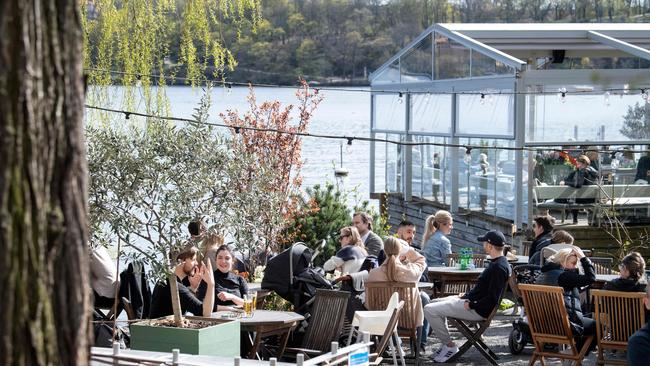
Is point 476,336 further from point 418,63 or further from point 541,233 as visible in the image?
point 418,63

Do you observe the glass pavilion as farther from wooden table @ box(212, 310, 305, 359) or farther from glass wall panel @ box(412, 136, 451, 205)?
wooden table @ box(212, 310, 305, 359)

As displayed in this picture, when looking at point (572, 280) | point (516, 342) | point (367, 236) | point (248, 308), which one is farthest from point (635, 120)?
point (248, 308)

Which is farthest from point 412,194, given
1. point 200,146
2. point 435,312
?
point 200,146

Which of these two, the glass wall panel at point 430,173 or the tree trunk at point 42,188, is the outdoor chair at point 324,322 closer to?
the tree trunk at point 42,188

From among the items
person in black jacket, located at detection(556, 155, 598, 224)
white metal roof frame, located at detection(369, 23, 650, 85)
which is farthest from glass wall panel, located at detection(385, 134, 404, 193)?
person in black jacket, located at detection(556, 155, 598, 224)

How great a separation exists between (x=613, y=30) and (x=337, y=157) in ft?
103

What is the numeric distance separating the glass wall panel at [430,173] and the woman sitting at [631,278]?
447 inches

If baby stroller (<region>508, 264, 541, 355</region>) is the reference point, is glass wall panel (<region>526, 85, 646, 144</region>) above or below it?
above

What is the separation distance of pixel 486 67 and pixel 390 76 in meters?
5.61

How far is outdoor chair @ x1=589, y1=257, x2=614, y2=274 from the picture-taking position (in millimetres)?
12070

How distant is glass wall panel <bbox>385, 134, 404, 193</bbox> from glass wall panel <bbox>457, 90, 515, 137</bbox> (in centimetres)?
372

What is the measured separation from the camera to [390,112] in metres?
23.9

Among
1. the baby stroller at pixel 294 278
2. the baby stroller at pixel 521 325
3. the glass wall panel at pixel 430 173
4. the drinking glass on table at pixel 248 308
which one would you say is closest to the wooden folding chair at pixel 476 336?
the baby stroller at pixel 521 325

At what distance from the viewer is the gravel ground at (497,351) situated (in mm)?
10188
